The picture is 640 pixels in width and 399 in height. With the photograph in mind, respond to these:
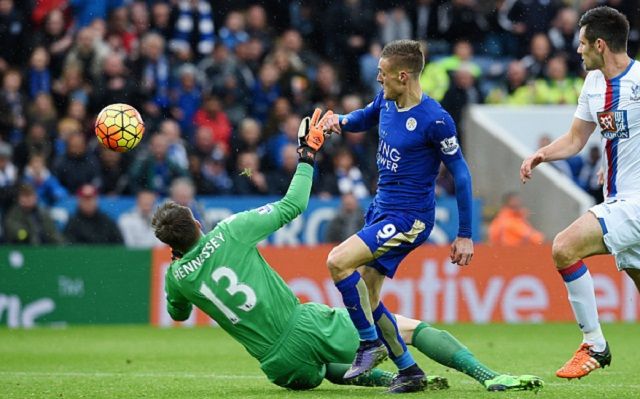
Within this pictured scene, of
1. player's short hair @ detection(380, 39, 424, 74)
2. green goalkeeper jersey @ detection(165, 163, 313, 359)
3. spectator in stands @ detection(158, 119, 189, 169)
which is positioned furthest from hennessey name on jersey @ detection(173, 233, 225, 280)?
spectator in stands @ detection(158, 119, 189, 169)

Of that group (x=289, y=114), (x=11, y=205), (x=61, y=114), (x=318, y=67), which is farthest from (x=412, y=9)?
(x=11, y=205)

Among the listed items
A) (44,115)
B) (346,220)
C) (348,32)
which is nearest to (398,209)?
(346,220)

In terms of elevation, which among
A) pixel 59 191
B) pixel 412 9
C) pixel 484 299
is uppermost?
pixel 412 9

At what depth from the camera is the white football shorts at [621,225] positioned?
7918 millimetres

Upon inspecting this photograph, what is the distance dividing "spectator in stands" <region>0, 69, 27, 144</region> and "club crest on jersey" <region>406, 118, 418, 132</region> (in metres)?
9.75

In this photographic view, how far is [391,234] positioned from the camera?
803 centimetres

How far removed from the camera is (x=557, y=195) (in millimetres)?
17391

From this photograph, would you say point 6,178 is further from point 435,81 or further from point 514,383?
point 514,383

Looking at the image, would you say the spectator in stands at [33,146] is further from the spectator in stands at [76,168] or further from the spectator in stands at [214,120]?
the spectator in stands at [214,120]

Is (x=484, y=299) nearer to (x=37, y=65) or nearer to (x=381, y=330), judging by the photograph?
(x=37, y=65)

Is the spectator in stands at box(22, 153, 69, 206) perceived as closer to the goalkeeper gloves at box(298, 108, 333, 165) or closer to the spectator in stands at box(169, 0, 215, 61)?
the spectator in stands at box(169, 0, 215, 61)

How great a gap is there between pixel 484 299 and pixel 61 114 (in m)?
6.27

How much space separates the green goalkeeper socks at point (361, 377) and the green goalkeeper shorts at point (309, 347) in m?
0.05

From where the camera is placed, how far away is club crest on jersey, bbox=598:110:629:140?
318 inches
